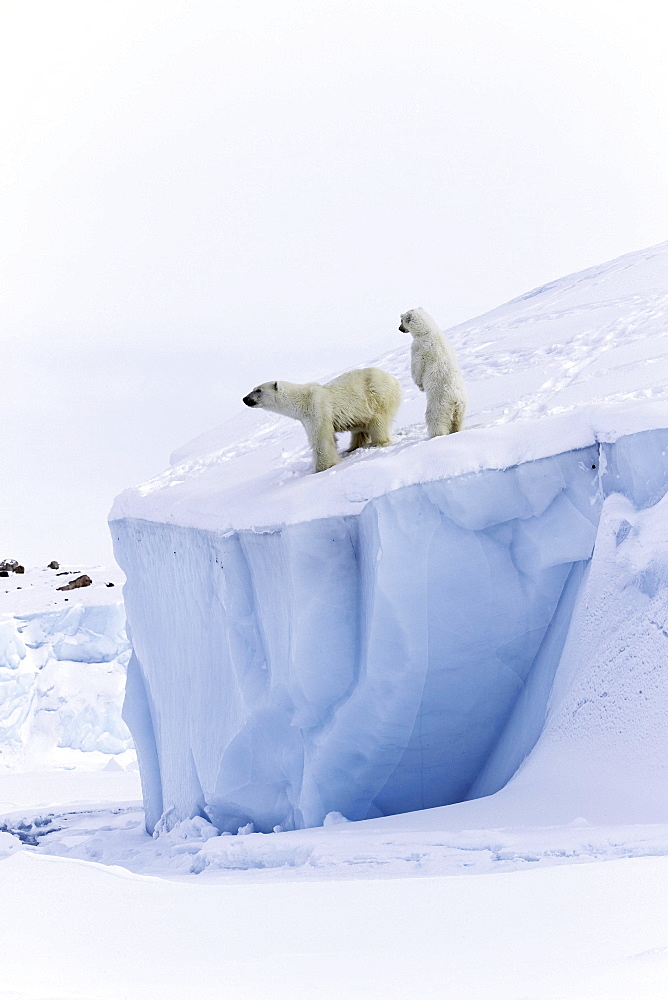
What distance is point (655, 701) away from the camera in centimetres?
365

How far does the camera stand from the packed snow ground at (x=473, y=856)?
→ 2086 mm

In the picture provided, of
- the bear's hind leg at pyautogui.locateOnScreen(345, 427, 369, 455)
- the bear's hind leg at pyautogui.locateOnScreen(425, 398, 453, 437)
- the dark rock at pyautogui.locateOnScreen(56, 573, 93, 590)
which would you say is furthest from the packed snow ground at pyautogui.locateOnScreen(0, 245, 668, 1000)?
the dark rock at pyautogui.locateOnScreen(56, 573, 93, 590)

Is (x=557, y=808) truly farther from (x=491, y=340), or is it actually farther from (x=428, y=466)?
(x=491, y=340)

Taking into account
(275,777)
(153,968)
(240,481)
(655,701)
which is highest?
(240,481)

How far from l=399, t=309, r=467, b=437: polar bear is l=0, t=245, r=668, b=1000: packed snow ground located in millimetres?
151

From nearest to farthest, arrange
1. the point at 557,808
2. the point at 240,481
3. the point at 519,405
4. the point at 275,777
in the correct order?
the point at 557,808 < the point at 519,405 < the point at 275,777 < the point at 240,481

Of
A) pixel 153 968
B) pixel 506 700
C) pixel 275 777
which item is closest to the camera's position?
pixel 153 968

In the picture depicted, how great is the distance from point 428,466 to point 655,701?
4.81ft

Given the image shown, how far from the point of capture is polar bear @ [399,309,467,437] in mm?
4895

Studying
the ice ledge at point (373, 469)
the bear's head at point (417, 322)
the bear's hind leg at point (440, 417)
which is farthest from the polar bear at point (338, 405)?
the bear's hind leg at point (440, 417)

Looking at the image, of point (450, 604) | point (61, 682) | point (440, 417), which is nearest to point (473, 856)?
point (450, 604)

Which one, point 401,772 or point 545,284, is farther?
point 545,284

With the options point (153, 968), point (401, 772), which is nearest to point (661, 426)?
point (401, 772)

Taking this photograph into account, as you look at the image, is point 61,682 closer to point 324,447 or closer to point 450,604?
point 324,447
